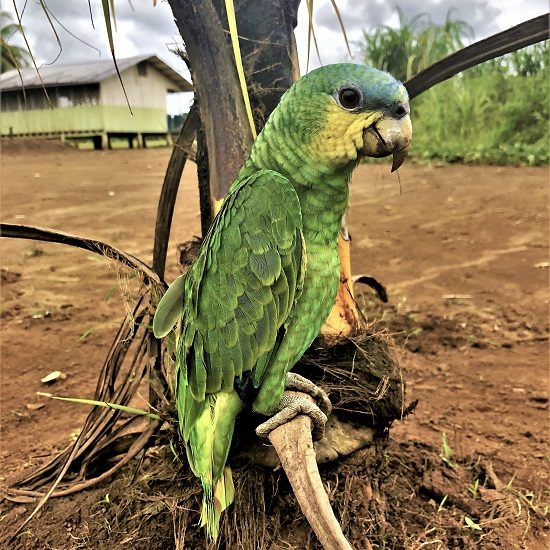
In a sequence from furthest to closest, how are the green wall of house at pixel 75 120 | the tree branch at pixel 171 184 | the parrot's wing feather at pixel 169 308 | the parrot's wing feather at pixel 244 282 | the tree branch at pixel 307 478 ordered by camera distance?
the green wall of house at pixel 75 120 → the tree branch at pixel 171 184 → the parrot's wing feather at pixel 169 308 → the parrot's wing feather at pixel 244 282 → the tree branch at pixel 307 478

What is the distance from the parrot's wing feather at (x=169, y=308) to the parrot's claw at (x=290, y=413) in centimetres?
27

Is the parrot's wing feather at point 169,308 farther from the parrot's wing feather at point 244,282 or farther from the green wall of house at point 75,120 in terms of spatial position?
the green wall of house at point 75,120

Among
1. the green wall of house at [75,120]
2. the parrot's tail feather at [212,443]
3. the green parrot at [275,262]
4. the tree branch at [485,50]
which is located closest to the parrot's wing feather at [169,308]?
the green parrot at [275,262]

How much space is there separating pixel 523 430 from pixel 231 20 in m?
1.69

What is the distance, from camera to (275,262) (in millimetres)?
916

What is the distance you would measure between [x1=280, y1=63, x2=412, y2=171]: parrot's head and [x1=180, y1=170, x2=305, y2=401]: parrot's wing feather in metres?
0.11

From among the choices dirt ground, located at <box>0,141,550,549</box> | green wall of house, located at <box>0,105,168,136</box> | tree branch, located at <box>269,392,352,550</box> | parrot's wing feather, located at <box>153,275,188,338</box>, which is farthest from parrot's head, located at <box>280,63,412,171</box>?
green wall of house, located at <box>0,105,168,136</box>

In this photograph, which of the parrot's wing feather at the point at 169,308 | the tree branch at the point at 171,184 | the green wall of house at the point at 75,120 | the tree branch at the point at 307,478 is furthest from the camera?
the green wall of house at the point at 75,120

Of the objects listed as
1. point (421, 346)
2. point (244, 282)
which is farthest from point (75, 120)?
point (244, 282)

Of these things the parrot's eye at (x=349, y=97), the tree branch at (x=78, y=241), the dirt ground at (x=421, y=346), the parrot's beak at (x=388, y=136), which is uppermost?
the parrot's eye at (x=349, y=97)

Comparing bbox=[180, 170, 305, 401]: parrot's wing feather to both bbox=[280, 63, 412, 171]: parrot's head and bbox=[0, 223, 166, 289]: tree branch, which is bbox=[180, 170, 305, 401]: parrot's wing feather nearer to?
bbox=[280, 63, 412, 171]: parrot's head

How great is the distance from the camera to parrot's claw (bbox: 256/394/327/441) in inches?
38.1

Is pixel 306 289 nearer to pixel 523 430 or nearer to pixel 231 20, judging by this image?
pixel 231 20

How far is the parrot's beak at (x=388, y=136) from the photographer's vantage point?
0.87 m
